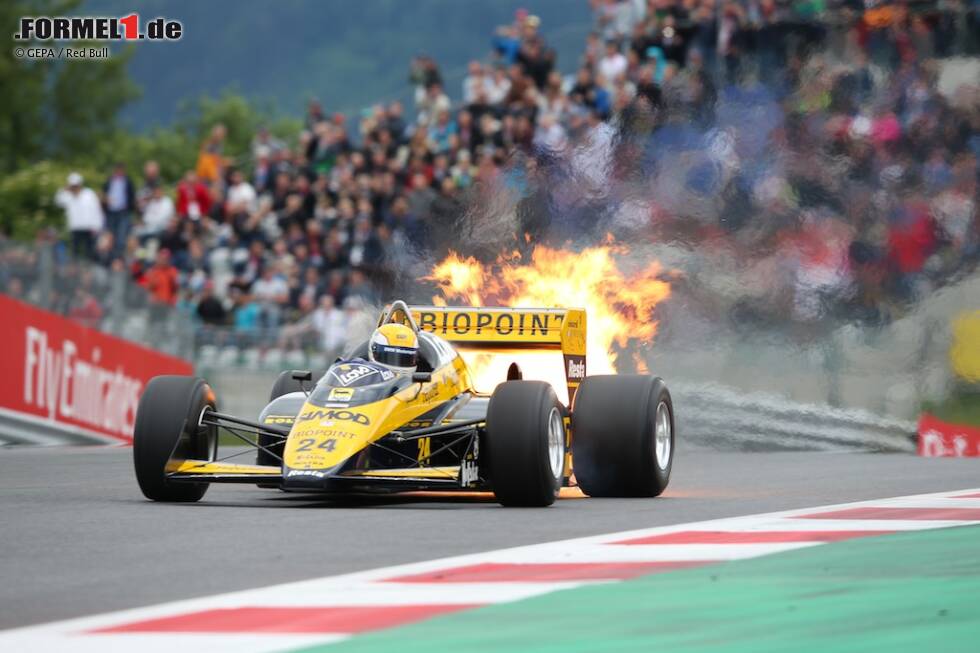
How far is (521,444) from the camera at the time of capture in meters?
10.9

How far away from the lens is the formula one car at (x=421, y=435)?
1091cm

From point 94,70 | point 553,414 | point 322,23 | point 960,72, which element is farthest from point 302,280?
point 322,23

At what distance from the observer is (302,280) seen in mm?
24281

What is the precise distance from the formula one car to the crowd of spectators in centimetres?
661

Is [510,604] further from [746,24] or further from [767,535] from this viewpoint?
[746,24]

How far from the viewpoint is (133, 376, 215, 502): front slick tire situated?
1139 cm

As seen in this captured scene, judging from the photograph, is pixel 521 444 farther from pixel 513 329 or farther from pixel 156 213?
pixel 156 213

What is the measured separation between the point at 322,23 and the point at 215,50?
6699 millimetres

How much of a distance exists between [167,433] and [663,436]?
3222 mm

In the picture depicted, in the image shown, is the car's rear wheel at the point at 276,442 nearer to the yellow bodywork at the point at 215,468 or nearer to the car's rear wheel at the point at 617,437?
the yellow bodywork at the point at 215,468

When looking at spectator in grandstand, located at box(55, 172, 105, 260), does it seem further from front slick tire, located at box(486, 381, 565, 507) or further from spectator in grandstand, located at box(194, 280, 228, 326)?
front slick tire, located at box(486, 381, 565, 507)

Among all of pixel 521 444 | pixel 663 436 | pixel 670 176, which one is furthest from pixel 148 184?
pixel 521 444

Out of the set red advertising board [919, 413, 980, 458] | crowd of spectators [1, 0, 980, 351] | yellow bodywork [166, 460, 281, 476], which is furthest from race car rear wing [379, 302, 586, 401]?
red advertising board [919, 413, 980, 458]

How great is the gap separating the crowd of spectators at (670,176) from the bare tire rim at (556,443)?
7381 mm
